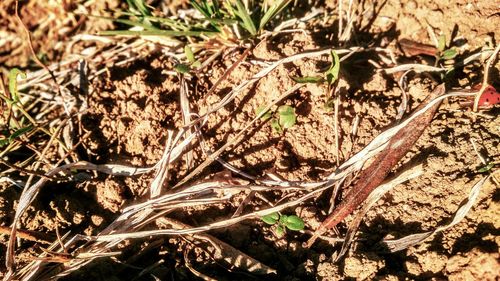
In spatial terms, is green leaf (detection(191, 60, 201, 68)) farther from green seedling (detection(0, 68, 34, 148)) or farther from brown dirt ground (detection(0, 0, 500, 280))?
green seedling (detection(0, 68, 34, 148))

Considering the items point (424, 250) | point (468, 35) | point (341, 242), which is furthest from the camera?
point (468, 35)

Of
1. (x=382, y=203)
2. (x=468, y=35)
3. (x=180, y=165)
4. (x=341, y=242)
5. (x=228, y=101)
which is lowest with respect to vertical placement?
(x=341, y=242)

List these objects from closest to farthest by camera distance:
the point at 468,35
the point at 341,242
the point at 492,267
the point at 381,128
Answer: the point at 492,267 < the point at 341,242 < the point at 381,128 < the point at 468,35

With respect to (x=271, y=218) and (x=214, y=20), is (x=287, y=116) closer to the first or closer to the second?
(x=271, y=218)

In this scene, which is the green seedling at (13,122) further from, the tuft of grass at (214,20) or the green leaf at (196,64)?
the green leaf at (196,64)

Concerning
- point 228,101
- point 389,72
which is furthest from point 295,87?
point 389,72

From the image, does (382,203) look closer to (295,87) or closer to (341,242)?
(341,242)

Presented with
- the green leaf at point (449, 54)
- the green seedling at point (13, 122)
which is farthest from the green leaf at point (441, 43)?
the green seedling at point (13, 122)
